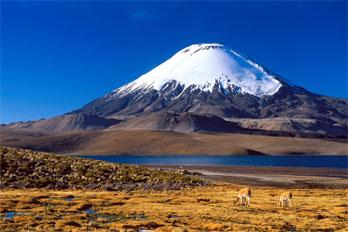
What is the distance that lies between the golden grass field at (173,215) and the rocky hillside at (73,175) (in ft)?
36.0

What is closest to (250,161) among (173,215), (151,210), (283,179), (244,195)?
(283,179)

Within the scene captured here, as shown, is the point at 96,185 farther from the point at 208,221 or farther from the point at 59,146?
the point at 59,146

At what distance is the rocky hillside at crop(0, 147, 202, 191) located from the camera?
141ft

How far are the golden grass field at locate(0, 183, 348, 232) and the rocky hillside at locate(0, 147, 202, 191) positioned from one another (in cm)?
1096

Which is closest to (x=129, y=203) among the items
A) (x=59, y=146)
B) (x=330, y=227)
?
(x=330, y=227)

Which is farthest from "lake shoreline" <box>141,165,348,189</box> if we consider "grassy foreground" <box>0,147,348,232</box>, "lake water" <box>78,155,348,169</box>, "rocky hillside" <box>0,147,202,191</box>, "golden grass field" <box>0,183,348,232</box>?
"lake water" <box>78,155,348,169</box>

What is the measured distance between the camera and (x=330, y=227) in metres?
21.0

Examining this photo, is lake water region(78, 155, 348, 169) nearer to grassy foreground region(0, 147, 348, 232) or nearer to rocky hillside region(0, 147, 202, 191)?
rocky hillside region(0, 147, 202, 191)

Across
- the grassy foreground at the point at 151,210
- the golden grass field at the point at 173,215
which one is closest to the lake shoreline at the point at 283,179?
the grassy foreground at the point at 151,210

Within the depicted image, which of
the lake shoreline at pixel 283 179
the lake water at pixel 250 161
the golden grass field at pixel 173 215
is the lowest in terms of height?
the golden grass field at pixel 173 215

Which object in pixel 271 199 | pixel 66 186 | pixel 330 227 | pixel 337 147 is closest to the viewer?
pixel 330 227

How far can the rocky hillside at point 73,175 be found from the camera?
43.0m

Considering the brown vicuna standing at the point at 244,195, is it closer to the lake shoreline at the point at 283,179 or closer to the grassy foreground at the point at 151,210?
the grassy foreground at the point at 151,210

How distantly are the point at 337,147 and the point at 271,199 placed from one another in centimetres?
16973
